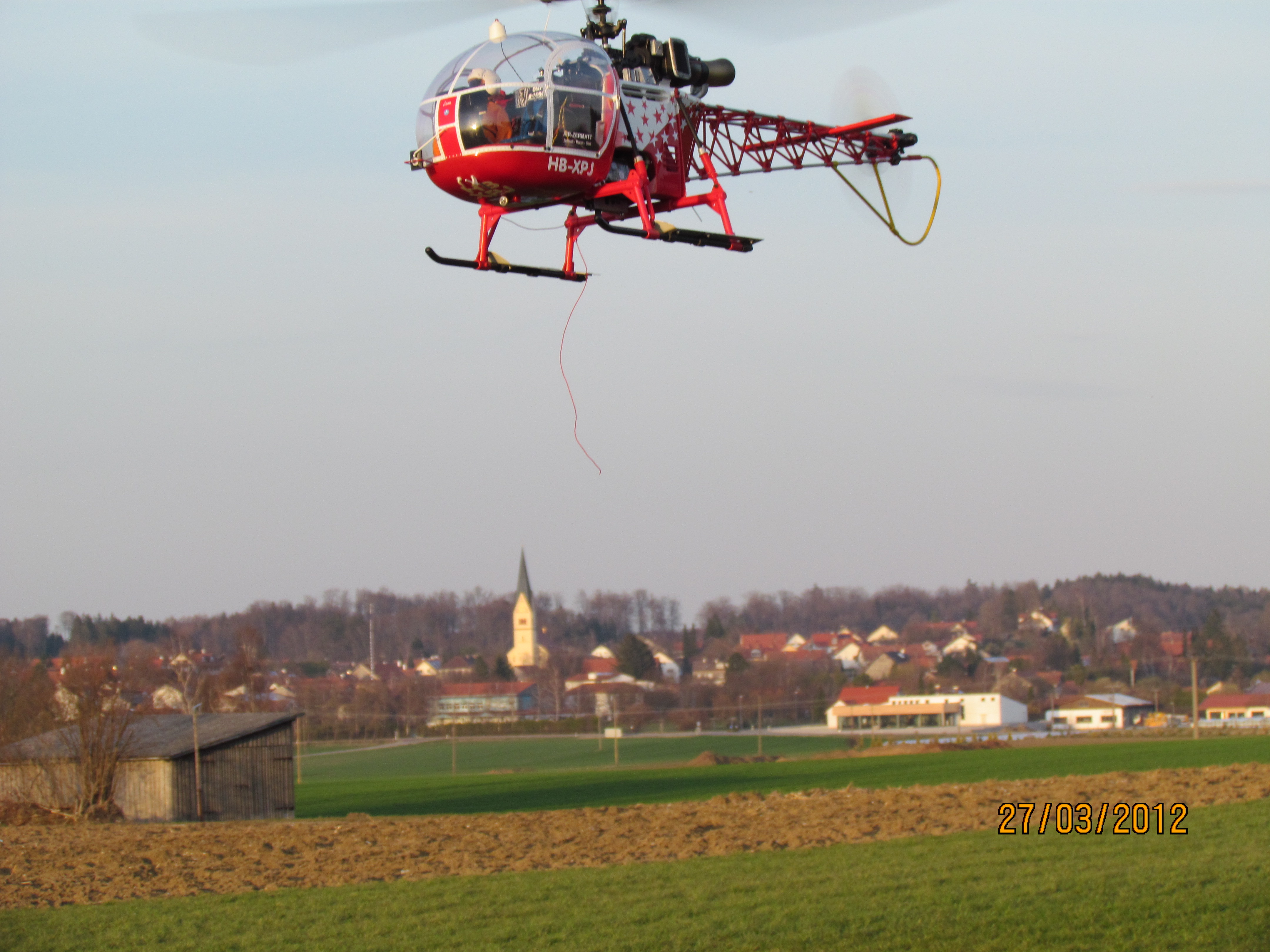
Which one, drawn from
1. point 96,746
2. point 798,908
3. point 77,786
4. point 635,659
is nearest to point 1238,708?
point 635,659

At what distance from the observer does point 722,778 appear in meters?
42.8

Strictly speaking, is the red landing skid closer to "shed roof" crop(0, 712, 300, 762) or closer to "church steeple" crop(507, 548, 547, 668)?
"shed roof" crop(0, 712, 300, 762)

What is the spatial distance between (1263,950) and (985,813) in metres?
10.0

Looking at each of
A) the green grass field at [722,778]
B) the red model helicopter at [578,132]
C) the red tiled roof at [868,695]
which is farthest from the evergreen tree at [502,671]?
the red model helicopter at [578,132]

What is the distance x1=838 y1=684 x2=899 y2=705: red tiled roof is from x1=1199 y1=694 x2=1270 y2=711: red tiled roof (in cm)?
2095

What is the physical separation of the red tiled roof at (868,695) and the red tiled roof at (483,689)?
102 feet

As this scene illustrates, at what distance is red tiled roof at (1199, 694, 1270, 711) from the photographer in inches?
3423

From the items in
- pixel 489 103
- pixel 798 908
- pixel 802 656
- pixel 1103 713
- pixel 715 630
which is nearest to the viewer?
pixel 489 103

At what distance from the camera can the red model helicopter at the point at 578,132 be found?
11906mm

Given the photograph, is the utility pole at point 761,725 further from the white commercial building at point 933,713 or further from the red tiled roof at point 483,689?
the red tiled roof at point 483,689

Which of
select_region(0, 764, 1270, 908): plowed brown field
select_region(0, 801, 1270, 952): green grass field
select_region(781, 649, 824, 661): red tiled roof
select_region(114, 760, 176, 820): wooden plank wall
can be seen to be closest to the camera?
select_region(0, 801, 1270, 952): green grass field

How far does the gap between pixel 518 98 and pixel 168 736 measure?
2505cm

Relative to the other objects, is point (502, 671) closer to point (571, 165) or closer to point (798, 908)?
point (798, 908)
